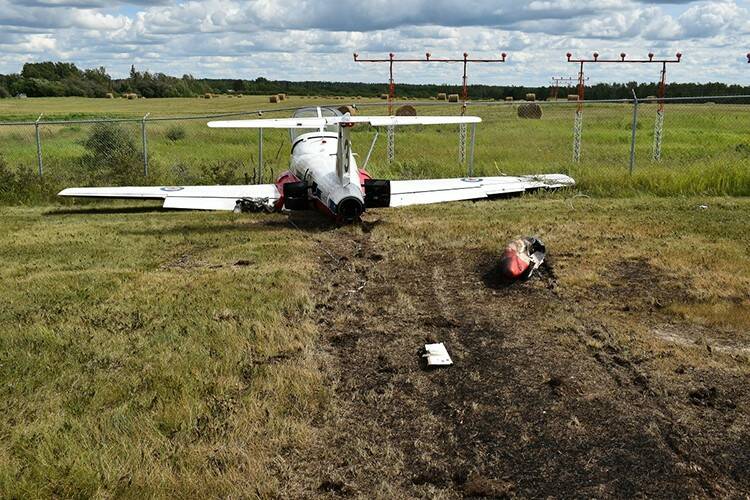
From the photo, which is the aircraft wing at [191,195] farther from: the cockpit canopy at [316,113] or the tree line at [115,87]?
the tree line at [115,87]

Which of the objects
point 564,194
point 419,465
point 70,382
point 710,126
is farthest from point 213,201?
point 710,126

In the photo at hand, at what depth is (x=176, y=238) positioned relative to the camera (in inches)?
415

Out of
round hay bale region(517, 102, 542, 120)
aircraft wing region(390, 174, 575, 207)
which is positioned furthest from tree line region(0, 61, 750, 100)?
aircraft wing region(390, 174, 575, 207)

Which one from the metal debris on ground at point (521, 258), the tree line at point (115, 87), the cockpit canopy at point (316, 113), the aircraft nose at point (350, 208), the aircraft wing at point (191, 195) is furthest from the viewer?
the tree line at point (115, 87)

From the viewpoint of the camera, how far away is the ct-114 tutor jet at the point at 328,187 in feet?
35.2

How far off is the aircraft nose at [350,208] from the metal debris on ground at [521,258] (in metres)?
3.00

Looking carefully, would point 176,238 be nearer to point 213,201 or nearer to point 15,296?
point 213,201

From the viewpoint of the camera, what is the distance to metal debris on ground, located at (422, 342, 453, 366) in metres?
5.64

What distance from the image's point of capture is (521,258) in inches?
314

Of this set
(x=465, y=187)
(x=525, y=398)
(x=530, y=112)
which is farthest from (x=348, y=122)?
(x=530, y=112)

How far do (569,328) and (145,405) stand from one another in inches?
139

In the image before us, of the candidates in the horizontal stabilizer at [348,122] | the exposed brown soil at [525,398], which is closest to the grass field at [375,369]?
the exposed brown soil at [525,398]

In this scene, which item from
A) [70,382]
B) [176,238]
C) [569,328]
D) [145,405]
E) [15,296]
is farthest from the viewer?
[176,238]

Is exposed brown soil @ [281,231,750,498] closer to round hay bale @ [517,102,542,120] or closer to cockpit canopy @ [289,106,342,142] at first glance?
cockpit canopy @ [289,106,342,142]
